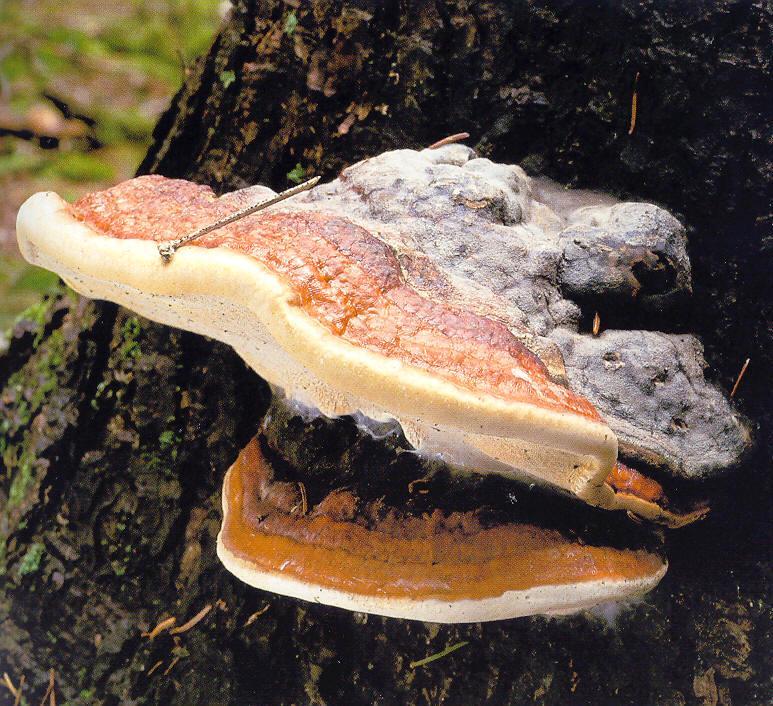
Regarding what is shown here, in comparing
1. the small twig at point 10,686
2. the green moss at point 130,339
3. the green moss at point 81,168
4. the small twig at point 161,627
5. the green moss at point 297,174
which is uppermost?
the green moss at point 297,174

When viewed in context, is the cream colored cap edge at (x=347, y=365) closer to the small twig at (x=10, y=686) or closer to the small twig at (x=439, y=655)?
the small twig at (x=439, y=655)

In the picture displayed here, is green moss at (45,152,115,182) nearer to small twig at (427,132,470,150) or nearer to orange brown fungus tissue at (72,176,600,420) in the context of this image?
small twig at (427,132,470,150)

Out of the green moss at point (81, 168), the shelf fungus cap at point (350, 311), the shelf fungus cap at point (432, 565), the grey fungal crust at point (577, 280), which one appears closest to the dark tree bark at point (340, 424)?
the grey fungal crust at point (577, 280)

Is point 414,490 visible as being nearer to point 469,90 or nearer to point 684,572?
point 684,572

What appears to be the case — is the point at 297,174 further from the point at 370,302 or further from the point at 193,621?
the point at 193,621

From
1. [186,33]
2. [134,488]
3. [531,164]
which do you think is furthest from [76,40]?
[531,164]

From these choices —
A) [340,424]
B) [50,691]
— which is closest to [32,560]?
[50,691]

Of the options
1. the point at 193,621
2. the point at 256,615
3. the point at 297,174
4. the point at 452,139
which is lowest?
the point at 193,621
